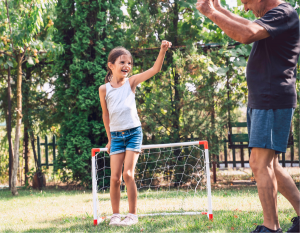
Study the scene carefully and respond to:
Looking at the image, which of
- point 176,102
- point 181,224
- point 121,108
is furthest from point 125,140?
point 176,102

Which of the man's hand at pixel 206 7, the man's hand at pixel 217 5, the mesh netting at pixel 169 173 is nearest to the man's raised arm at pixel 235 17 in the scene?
the man's hand at pixel 217 5

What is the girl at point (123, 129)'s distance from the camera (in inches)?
107

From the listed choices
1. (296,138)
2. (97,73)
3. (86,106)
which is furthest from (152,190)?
(296,138)

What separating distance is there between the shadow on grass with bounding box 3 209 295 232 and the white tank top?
0.91 meters

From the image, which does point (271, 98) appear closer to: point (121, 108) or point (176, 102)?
point (121, 108)

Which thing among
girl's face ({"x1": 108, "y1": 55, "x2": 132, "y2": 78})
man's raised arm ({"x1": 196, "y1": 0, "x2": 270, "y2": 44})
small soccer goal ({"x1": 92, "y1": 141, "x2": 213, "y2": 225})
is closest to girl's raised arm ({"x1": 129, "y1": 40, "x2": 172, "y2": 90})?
girl's face ({"x1": 108, "y1": 55, "x2": 132, "y2": 78})

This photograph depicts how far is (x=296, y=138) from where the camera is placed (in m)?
5.96

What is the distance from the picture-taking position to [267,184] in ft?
6.07

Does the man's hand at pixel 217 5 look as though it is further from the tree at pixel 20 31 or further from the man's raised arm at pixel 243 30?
the tree at pixel 20 31

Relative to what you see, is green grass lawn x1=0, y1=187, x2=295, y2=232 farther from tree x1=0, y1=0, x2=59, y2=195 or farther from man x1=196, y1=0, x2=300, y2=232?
tree x1=0, y1=0, x2=59, y2=195

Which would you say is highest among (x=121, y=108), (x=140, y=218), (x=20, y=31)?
(x=20, y=31)

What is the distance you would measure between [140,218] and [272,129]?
1.69m

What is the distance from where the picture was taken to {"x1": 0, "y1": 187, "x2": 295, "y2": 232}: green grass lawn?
249 centimetres

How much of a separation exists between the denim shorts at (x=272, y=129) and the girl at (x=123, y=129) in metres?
1.15
